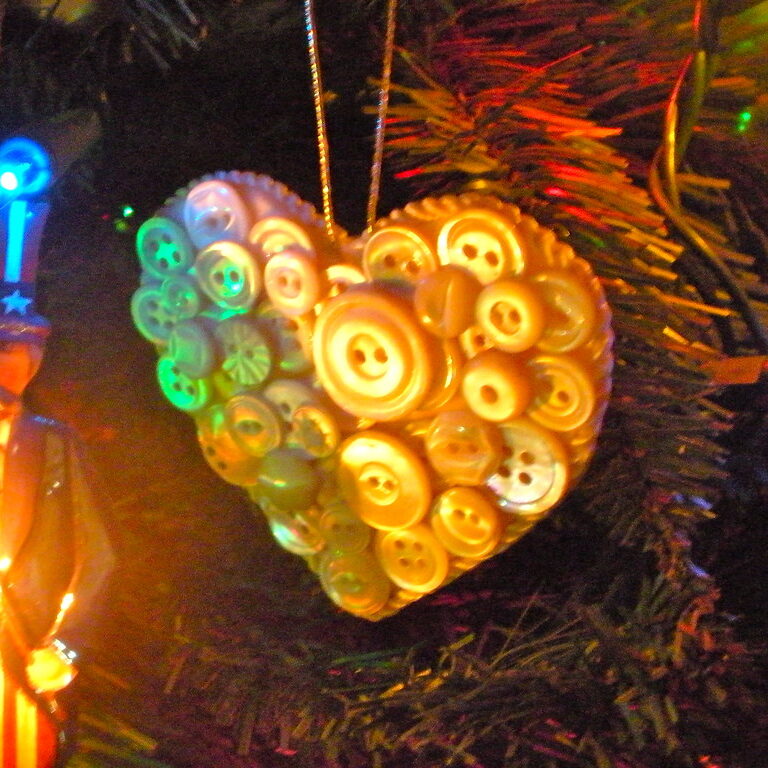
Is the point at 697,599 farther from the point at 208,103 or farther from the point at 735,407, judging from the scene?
the point at 208,103

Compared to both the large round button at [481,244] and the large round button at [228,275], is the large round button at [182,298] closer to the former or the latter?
the large round button at [228,275]

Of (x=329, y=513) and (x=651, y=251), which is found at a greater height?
(x=651, y=251)

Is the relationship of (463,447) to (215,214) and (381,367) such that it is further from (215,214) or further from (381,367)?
(215,214)

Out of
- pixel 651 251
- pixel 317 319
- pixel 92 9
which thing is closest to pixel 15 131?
pixel 92 9

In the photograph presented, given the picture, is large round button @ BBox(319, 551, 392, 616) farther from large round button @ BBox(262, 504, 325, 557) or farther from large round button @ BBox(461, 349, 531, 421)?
large round button @ BBox(461, 349, 531, 421)

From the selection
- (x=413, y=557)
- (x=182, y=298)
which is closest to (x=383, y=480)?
(x=413, y=557)

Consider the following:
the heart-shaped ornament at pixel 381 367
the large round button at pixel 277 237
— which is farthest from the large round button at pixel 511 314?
the large round button at pixel 277 237
